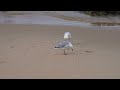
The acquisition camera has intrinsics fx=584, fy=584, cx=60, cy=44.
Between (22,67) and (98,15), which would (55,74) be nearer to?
(22,67)

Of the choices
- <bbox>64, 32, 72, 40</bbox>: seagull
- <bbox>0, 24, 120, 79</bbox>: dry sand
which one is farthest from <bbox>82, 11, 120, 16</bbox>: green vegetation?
<bbox>64, 32, 72, 40</bbox>: seagull

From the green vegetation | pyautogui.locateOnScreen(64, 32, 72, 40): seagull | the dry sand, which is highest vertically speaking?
the green vegetation

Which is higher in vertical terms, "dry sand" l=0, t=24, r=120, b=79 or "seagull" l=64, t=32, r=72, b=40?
"seagull" l=64, t=32, r=72, b=40

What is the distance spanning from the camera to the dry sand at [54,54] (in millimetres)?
6148

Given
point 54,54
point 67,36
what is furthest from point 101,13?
point 54,54

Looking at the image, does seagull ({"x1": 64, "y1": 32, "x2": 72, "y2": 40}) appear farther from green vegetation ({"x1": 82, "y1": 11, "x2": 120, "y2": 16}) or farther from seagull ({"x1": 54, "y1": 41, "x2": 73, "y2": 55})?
green vegetation ({"x1": 82, "y1": 11, "x2": 120, "y2": 16})

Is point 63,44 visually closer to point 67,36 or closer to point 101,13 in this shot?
point 67,36

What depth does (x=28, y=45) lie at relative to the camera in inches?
248

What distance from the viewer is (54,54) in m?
6.26

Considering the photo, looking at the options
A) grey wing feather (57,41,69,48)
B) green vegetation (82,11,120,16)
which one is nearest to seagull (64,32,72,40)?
grey wing feather (57,41,69,48)

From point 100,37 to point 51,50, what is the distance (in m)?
0.59

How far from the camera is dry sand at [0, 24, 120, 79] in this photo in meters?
6.15

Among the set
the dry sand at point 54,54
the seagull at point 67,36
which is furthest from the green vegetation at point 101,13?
the seagull at point 67,36
